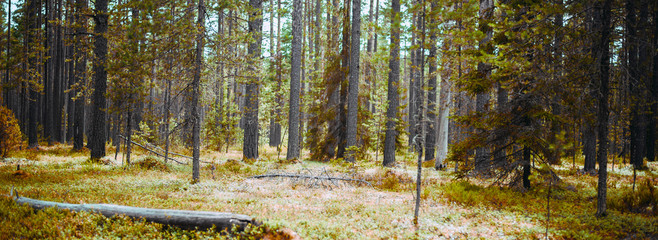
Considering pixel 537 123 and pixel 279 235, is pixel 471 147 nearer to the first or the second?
pixel 537 123

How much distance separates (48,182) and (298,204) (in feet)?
22.9

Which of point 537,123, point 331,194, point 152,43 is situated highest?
point 152,43

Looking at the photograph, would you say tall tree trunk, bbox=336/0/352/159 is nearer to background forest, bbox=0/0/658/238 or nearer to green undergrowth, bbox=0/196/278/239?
background forest, bbox=0/0/658/238

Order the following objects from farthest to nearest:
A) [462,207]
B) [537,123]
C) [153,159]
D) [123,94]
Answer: [153,159] < [123,94] < [537,123] < [462,207]

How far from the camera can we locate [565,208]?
7.73m

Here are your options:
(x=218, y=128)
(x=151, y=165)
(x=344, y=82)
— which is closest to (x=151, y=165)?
(x=151, y=165)

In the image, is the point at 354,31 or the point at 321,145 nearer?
the point at 354,31

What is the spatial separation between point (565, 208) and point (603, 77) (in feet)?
10.2

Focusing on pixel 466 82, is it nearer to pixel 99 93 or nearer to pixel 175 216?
pixel 175 216

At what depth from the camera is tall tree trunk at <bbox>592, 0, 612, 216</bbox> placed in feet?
20.7

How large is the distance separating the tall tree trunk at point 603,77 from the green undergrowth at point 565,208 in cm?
58

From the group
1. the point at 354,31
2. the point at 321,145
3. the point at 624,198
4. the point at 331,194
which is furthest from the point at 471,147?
the point at 321,145

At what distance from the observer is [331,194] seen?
31.1 feet

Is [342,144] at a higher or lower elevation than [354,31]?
lower
